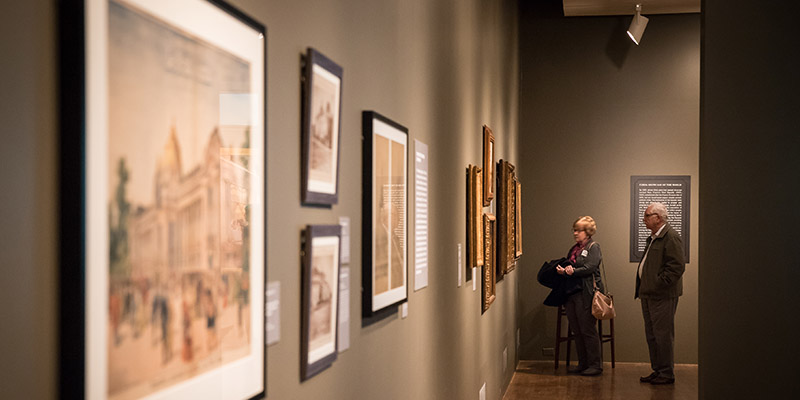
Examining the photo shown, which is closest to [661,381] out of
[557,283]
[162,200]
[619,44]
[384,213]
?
[557,283]

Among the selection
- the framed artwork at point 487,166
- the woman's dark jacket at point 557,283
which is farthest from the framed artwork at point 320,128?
the woman's dark jacket at point 557,283

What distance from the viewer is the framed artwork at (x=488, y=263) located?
6214mm

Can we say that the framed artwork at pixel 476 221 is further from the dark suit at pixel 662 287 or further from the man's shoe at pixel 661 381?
the man's shoe at pixel 661 381

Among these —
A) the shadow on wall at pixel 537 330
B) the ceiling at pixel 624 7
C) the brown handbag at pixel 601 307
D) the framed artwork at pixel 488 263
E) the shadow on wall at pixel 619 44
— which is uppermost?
the ceiling at pixel 624 7

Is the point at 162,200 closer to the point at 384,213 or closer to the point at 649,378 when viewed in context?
the point at 384,213

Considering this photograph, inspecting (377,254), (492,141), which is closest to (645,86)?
(492,141)

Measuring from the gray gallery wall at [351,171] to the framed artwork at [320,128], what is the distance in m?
0.04

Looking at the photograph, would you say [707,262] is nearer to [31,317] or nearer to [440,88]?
[440,88]

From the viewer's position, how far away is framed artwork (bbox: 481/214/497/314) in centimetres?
621

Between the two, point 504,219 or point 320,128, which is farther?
point 504,219

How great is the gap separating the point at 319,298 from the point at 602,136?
29.4ft

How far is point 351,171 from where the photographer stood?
275 cm

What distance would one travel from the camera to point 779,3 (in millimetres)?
3445

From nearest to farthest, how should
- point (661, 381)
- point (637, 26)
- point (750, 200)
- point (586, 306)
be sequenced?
1. point (750, 200)
2. point (661, 381)
3. point (586, 306)
4. point (637, 26)
